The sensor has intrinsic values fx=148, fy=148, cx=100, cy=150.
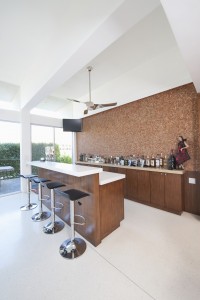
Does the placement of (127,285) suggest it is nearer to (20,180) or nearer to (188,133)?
(188,133)

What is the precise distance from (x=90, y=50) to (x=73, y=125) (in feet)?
13.1

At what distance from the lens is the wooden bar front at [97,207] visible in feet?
7.15

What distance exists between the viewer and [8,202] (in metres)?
4.02

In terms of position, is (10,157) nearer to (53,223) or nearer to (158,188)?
(53,223)

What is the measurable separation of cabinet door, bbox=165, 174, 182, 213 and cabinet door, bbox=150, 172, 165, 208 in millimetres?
85

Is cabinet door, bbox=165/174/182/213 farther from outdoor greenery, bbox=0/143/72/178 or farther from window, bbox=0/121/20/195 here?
window, bbox=0/121/20/195

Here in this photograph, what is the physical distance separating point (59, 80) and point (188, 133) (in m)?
3.00

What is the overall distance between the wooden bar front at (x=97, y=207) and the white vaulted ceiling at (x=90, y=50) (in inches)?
75.4

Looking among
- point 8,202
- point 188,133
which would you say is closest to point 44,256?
point 8,202

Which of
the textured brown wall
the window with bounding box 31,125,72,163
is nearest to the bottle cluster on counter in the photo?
the textured brown wall

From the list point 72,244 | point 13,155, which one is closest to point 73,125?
point 13,155

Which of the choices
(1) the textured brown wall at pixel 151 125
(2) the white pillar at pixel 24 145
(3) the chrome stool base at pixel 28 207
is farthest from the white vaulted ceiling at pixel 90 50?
(3) the chrome stool base at pixel 28 207

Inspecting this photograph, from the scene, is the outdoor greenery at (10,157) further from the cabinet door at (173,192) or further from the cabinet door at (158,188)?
the cabinet door at (173,192)

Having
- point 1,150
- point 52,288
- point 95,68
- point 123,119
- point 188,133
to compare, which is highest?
point 95,68
